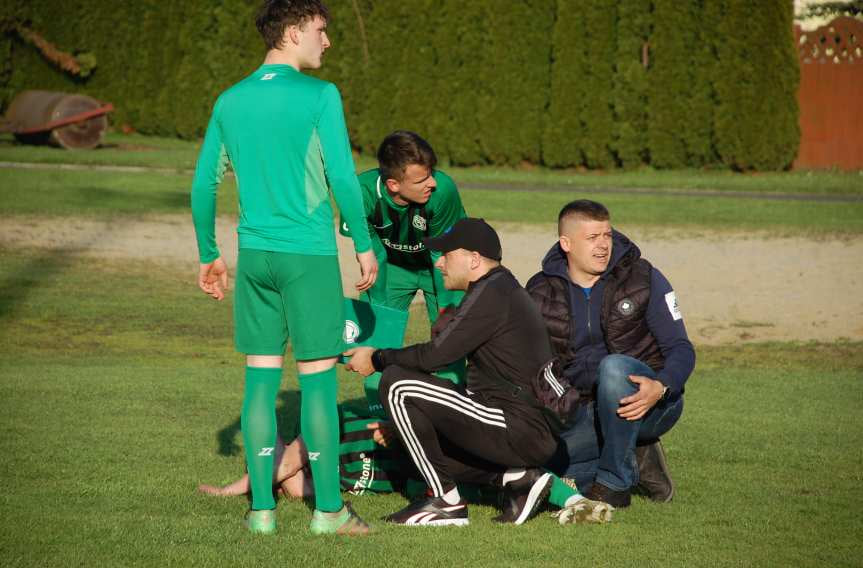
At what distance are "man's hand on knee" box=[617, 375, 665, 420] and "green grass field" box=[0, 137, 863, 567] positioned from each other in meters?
0.43

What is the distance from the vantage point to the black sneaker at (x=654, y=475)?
17.7ft

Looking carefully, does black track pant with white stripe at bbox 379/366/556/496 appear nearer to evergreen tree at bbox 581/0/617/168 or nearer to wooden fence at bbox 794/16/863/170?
evergreen tree at bbox 581/0/617/168

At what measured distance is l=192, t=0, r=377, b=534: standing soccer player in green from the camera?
14.5ft

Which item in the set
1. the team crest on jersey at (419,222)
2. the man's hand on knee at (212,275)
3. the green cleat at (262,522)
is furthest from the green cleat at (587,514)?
the team crest on jersey at (419,222)

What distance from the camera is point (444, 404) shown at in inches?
192

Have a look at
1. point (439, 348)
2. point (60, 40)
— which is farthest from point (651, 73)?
point (439, 348)

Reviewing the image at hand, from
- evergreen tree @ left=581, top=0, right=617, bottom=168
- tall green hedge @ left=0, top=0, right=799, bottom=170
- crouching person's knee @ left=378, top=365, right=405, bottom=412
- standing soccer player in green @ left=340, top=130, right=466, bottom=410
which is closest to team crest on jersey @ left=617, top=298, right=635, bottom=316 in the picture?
standing soccer player in green @ left=340, top=130, right=466, bottom=410

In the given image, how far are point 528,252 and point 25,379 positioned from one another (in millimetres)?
7653

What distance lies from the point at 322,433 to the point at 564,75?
19.9 m

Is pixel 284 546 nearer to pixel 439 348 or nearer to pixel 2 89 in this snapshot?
pixel 439 348

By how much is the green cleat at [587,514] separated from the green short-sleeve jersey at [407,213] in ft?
6.75

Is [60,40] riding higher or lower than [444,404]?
higher

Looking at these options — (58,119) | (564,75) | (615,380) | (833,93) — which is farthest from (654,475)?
(58,119)

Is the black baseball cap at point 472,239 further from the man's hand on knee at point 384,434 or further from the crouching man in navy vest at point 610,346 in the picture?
the man's hand on knee at point 384,434
